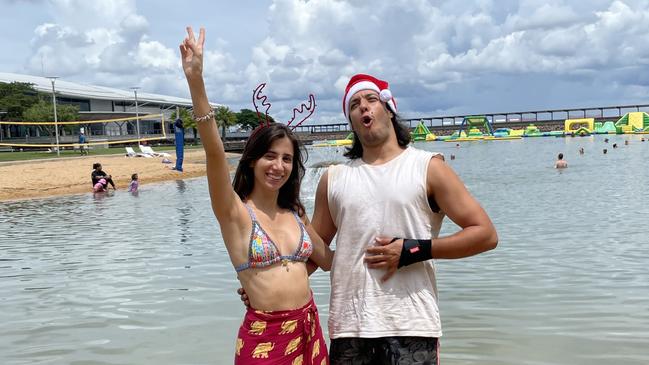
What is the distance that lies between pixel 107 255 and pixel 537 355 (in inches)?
296

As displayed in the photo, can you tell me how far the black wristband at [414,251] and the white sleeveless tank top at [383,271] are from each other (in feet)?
0.29

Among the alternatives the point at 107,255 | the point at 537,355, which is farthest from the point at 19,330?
the point at 537,355

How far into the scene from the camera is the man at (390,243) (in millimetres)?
2709

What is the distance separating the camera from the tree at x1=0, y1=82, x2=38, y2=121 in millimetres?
68125

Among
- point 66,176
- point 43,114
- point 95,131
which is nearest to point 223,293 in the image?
point 66,176

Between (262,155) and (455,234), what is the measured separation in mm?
961

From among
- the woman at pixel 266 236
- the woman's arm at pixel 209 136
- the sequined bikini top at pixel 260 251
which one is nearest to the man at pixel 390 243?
the woman at pixel 266 236

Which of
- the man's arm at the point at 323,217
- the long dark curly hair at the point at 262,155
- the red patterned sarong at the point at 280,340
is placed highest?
the long dark curly hair at the point at 262,155

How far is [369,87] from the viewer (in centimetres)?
293

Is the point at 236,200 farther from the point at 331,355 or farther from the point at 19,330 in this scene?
the point at 19,330

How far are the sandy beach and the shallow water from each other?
1102 centimetres

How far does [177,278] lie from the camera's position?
28.0 feet

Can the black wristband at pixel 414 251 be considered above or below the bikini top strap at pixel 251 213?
below

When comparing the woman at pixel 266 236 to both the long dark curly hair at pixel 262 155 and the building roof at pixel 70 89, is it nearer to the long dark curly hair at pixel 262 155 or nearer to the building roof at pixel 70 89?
the long dark curly hair at pixel 262 155
